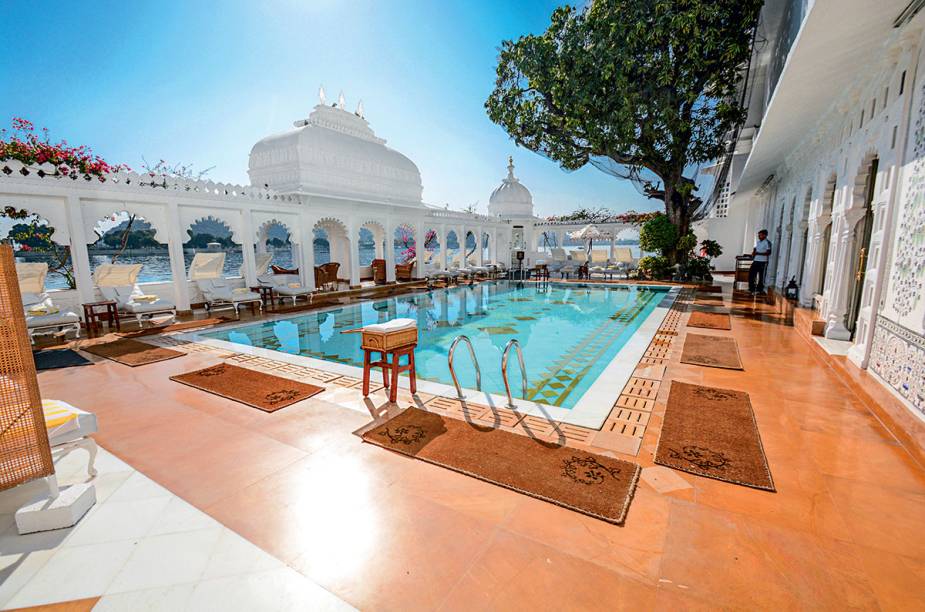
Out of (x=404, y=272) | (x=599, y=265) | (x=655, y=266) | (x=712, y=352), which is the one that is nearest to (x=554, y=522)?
(x=712, y=352)

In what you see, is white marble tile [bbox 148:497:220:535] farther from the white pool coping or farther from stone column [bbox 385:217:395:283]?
stone column [bbox 385:217:395:283]

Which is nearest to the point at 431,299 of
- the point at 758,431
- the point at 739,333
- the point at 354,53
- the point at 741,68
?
the point at 354,53

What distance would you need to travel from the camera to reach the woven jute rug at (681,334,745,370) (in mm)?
5125

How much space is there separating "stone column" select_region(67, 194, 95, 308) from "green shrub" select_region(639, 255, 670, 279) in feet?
55.1

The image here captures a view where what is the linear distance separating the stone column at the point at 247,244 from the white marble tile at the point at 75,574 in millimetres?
9457

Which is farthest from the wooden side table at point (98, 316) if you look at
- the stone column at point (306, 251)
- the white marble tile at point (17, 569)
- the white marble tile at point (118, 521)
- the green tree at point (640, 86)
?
the green tree at point (640, 86)

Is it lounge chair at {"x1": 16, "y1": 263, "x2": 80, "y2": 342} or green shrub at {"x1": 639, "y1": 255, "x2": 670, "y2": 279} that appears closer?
lounge chair at {"x1": 16, "y1": 263, "x2": 80, "y2": 342}

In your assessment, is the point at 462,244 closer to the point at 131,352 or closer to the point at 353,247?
the point at 353,247

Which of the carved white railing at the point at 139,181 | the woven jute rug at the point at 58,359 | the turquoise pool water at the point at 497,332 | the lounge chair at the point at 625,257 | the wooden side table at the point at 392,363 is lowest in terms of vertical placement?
the turquoise pool water at the point at 497,332

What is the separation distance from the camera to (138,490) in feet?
8.27

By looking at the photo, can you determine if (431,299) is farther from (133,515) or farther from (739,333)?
(133,515)

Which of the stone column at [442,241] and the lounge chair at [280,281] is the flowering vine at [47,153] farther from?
the stone column at [442,241]

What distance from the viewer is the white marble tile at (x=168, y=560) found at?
182 centimetres

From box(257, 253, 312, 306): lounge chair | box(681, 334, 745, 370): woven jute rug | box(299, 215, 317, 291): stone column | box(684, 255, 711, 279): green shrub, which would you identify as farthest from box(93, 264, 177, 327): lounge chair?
box(684, 255, 711, 279): green shrub
